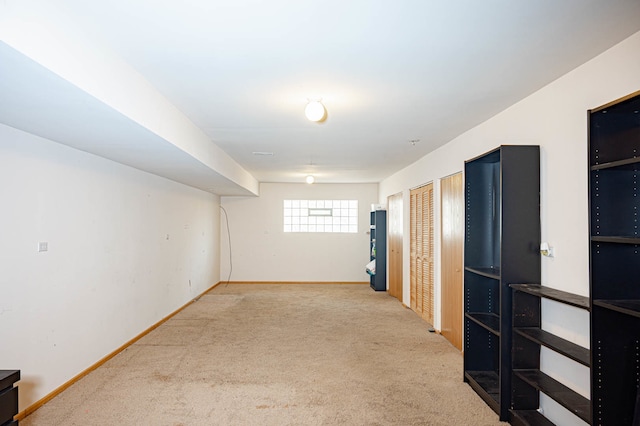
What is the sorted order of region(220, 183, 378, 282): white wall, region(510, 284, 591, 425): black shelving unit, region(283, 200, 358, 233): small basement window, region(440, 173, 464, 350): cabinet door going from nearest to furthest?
region(510, 284, 591, 425): black shelving unit → region(440, 173, 464, 350): cabinet door → region(220, 183, 378, 282): white wall → region(283, 200, 358, 233): small basement window

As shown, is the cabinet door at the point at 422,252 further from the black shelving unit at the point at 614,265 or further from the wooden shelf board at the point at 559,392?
the black shelving unit at the point at 614,265

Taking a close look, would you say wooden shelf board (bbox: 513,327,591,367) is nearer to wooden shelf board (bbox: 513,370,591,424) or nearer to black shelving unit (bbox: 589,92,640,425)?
black shelving unit (bbox: 589,92,640,425)

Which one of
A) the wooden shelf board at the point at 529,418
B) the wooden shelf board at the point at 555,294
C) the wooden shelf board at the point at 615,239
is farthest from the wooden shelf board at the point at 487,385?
the wooden shelf board at the point at 615,239

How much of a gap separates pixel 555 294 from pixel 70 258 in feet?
12.7

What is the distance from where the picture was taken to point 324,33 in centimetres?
217

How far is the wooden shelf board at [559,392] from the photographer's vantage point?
2.36 metres

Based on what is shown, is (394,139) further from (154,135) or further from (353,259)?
(353,259)

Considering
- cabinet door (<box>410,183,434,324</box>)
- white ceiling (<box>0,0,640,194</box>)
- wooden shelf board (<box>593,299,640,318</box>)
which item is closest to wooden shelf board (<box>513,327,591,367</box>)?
wooden shelf board (<box>593,299,640,318</box>)

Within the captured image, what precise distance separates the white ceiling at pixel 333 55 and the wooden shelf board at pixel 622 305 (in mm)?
1371

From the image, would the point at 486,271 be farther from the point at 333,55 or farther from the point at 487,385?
the point at 333,55

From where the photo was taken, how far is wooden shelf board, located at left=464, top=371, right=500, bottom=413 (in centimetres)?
312

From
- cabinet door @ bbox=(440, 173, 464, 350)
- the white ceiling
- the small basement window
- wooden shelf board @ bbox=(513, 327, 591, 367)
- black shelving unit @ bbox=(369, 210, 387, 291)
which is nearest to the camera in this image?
the white ceiling

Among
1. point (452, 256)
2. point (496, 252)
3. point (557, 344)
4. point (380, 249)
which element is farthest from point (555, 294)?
point (380, 249)

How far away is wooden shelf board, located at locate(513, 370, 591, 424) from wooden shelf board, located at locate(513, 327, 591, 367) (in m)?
0.28
